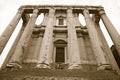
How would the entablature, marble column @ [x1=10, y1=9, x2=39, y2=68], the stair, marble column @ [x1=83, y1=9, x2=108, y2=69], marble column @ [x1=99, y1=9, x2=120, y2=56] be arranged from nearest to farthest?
the stair < marble column @ [x1=83, y1=9, x2=108, y2=69] < marble column @ [x1=10, y1=9, x2=39, y2=68] < marble column @ [x1=99, y1=9, x2=120, y2=56] < the entablature

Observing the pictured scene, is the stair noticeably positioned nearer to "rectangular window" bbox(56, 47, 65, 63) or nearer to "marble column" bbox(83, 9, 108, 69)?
"marble column" bbox(83, 9, 108, 69)

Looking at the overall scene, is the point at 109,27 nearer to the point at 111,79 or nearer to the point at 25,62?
the point at 111,79

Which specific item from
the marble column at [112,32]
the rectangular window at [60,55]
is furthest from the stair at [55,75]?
the rectangular window at [60,55]

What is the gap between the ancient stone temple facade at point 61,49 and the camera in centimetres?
868

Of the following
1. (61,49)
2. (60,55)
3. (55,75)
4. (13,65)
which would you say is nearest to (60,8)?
(61,49)

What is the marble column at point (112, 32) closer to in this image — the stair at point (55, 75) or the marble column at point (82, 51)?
the marble column at point (82, 51)

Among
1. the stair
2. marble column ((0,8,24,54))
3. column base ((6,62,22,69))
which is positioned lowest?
the stair

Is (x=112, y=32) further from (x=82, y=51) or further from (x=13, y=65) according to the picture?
(x=13, y=65)

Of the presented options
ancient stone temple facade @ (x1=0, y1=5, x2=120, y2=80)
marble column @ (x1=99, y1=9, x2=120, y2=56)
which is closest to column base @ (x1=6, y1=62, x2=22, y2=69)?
ancient stone temple facade @ (x1=0, y1=5, x2=120, y2=80)

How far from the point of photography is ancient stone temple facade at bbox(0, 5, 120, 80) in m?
8.68

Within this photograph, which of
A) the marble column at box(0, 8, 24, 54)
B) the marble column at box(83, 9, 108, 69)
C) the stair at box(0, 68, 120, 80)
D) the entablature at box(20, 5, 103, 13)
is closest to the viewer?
the stair at box(0, 68, 120, 80)

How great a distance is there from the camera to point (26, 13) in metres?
17.4

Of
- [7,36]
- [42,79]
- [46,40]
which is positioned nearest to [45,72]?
[42,79]

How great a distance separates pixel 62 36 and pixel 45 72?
870 centimetres
